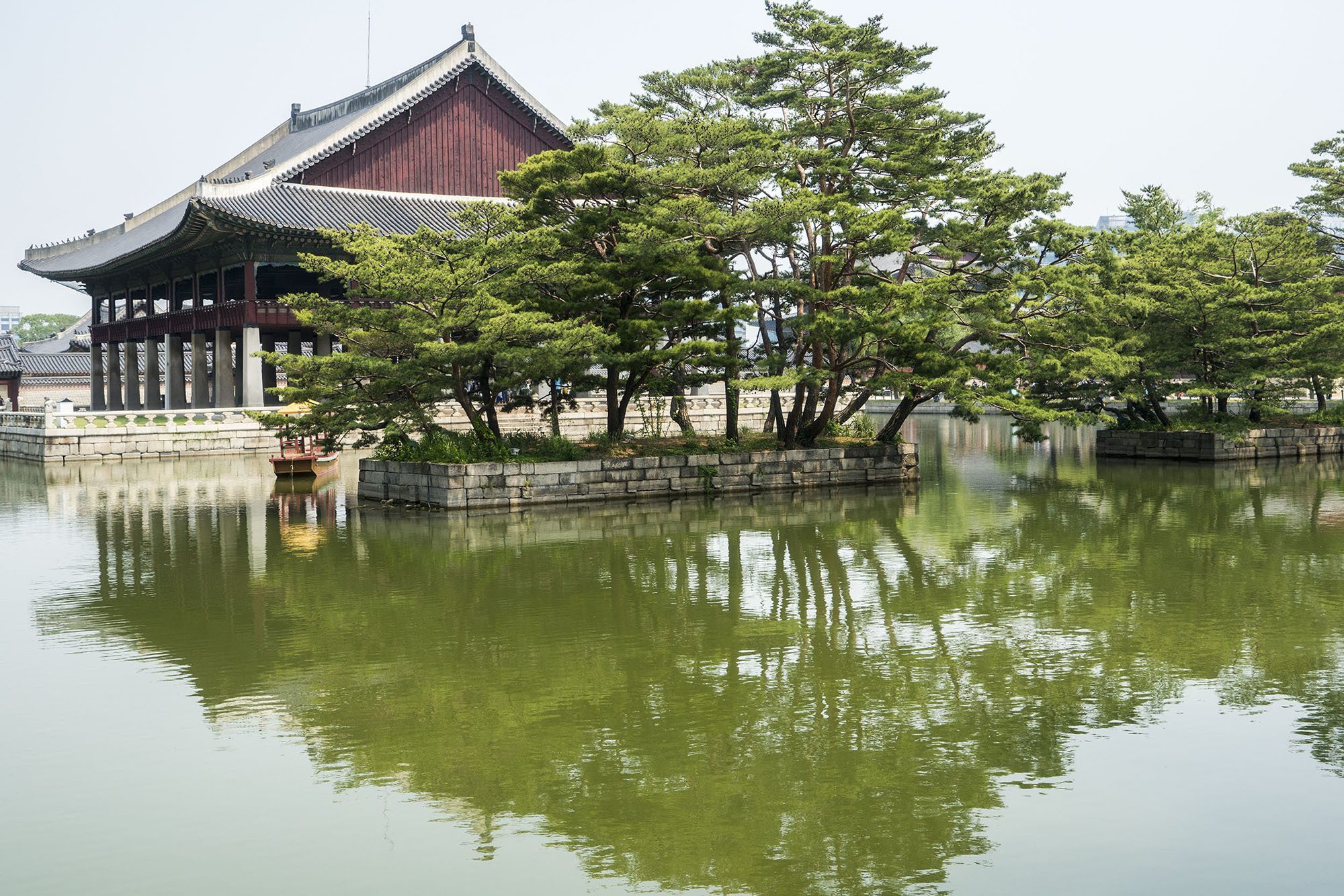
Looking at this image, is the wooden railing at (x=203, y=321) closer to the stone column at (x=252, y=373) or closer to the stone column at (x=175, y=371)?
the stone column at (x=252, y=373)

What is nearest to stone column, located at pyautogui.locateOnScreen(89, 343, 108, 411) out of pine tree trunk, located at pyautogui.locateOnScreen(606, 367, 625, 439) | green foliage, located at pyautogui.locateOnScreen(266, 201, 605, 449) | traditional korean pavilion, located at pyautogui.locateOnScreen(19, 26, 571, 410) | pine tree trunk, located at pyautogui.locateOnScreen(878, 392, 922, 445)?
traditional korean pavilion, located at pyautogui.locateOnScreen(19, 26, 571, 410)

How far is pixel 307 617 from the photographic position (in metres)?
12.0

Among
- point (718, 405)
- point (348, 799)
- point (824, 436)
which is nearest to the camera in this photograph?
point (348, 799)

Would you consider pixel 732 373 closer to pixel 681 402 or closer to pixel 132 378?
pixel 681 402

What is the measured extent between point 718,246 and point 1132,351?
13084 millimetres

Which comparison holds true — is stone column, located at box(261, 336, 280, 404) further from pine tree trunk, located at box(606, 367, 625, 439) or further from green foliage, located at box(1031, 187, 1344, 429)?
green foliage, located at box(1031, 187, 1344, 429)

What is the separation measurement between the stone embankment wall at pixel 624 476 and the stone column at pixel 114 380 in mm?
36347

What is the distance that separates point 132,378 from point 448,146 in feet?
62.0

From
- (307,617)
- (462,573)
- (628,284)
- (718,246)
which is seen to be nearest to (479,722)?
(307,617)

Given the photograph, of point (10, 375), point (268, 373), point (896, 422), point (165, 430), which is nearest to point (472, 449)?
point (896, 422)

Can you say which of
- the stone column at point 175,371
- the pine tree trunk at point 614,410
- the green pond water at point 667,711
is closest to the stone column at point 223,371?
the stone column at point 175,371

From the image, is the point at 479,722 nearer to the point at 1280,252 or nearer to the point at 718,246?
the point at 718,246

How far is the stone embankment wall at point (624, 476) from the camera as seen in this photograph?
20734 mm

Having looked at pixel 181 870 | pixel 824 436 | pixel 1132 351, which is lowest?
pixel 181 870
